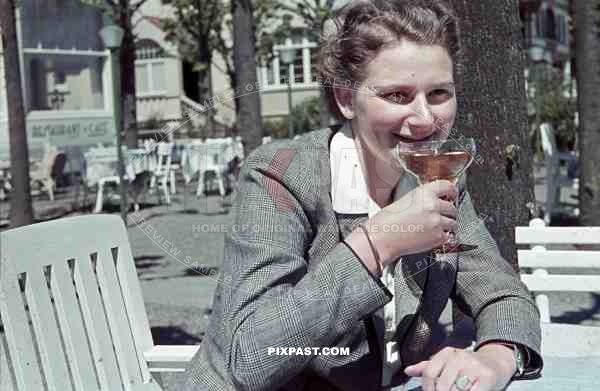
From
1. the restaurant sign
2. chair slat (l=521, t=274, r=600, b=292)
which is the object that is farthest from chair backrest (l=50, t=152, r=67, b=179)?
chair slat (l=521, t=274, r=600, b=292)

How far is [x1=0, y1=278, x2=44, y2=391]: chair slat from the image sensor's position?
5.96ft

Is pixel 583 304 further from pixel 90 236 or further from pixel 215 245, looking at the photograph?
pixel 90 236

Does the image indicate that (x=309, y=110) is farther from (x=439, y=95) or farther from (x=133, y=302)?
(x=439, y=95)

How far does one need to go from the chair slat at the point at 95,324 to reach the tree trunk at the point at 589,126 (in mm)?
6118

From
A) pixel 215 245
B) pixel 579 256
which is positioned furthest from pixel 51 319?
pixel 579 256

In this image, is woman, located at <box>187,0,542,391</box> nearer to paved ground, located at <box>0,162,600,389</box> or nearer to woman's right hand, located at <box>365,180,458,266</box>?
woman's right hand, located at <box>365,180,458,266</box>

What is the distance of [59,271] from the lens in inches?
80.3

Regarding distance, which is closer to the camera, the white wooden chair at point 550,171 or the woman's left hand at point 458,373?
the woman's left hand at point 458,373

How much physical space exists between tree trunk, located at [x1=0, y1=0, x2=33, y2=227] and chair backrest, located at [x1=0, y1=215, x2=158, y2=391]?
477cm

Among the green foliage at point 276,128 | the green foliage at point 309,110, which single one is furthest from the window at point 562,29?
the green foliage at point 309,110

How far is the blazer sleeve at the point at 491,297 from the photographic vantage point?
5.62ft

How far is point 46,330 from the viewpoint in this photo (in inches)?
76.5

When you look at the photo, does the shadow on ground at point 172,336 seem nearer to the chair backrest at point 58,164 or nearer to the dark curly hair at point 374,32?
the dark curly hair at point 374,32

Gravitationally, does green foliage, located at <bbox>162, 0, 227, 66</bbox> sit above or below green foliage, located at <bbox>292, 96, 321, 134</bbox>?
above
